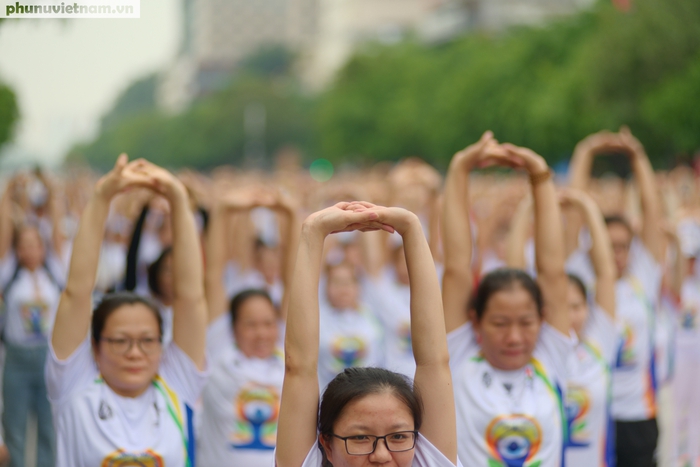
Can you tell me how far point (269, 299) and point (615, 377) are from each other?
209 centimetres

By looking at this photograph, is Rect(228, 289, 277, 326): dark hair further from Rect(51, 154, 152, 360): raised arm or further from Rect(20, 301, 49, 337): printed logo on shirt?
Rect(20, 301, 49, 337): printed logo on shirt

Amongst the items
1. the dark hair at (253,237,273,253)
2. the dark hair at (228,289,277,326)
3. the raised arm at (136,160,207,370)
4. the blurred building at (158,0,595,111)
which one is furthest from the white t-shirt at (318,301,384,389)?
the blurred building at (158,0,595,111)

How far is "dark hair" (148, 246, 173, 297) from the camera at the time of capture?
5.06m

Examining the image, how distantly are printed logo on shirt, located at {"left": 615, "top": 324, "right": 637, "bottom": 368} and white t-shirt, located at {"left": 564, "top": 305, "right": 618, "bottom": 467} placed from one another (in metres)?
0.78

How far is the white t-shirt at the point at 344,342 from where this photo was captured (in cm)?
534

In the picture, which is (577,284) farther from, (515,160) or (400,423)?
(400,423)

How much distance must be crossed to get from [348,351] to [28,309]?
97.7 inches

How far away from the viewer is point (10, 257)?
6.54m

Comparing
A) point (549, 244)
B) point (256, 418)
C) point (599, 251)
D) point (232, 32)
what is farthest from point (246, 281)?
point (232, 32)

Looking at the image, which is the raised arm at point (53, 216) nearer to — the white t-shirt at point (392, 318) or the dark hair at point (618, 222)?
the white t-shirt at point (392, 318)

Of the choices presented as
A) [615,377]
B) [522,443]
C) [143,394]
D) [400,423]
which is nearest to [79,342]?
[143,394]

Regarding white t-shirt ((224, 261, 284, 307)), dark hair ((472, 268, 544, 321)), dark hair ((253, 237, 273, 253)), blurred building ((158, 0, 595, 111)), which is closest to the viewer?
dark hair ((472, 268, 544, 321))

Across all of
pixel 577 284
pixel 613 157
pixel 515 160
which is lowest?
pixel 577 284

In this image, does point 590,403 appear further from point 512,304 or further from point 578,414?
point 512,304
